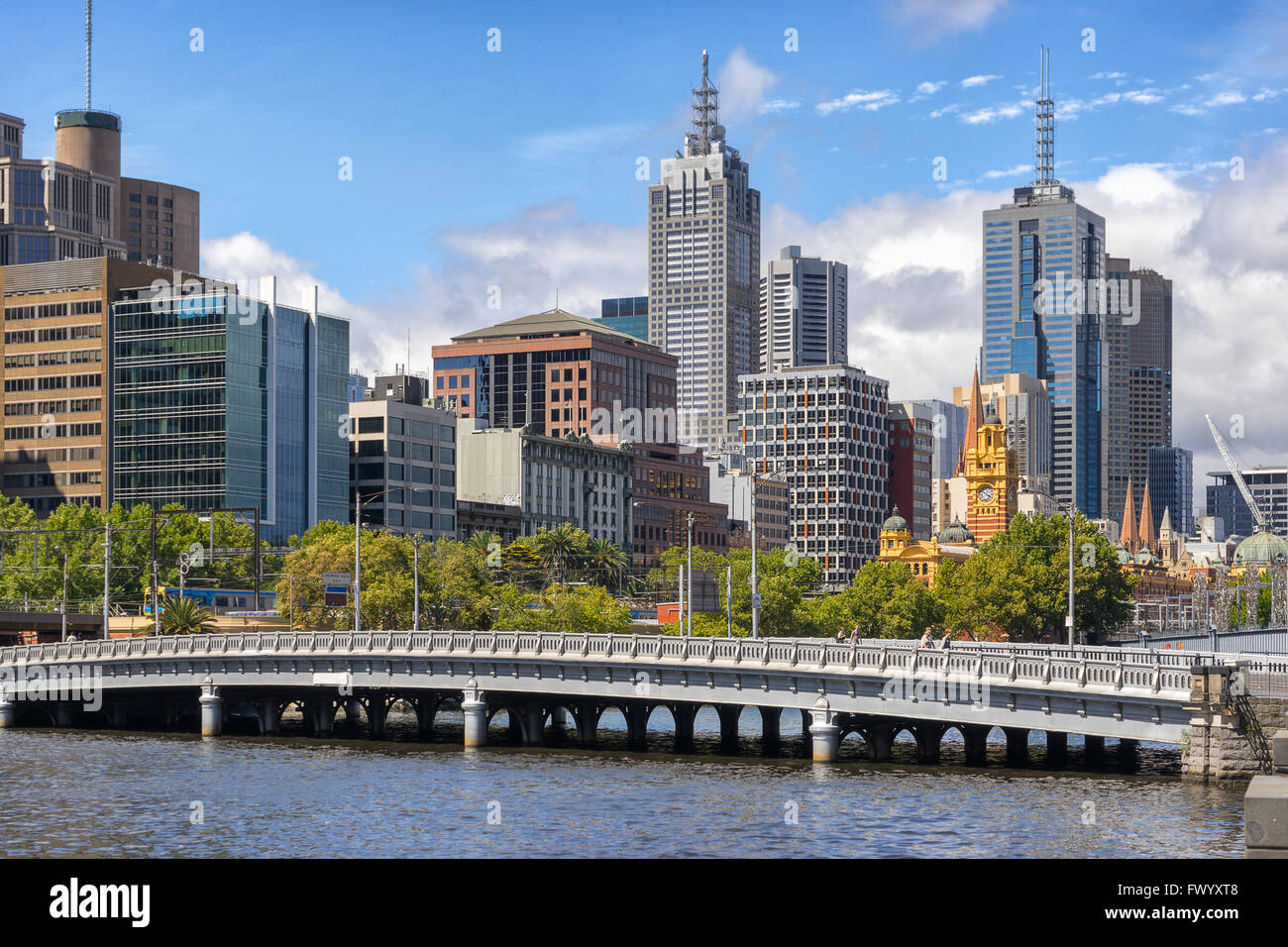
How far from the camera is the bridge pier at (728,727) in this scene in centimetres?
8428

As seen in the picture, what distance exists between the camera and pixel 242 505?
7293 inches

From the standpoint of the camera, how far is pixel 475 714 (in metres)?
84.6

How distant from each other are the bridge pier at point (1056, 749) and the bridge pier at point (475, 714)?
25813 millimetres

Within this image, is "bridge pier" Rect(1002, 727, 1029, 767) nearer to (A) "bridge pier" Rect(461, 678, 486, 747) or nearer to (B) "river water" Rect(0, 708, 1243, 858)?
(B) "river water" Rect(0, 708, 1243, 858)

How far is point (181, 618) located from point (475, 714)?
36.6m

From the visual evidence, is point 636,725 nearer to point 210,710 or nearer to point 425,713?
point 425,713

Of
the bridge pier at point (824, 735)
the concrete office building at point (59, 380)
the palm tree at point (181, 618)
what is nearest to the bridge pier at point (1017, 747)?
the bridge pier at point (824, 735)

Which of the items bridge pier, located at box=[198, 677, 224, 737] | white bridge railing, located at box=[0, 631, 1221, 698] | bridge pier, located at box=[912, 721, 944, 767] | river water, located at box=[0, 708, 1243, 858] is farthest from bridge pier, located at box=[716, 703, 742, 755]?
bridge pier, located at box=[198, 677, 224, 737]

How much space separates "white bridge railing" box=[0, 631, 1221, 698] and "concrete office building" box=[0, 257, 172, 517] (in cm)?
9978

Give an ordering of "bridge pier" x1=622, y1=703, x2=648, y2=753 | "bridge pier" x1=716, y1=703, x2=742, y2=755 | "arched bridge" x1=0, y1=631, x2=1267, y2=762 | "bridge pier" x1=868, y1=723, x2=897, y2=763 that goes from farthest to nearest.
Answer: "bridge pier" x1=622, y1=703, x2=648, y2=753 < "bridge pier" x1=716, y1=703, x2=742, y2=755 < "bridge pier" x1=868, y1=723, x2=897, y2=763 < "arched bridge" x1=0, y1=631, x2=1267, y2=762

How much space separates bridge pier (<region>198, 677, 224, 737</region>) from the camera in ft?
299

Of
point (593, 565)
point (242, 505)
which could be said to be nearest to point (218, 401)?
point (242, 505)
